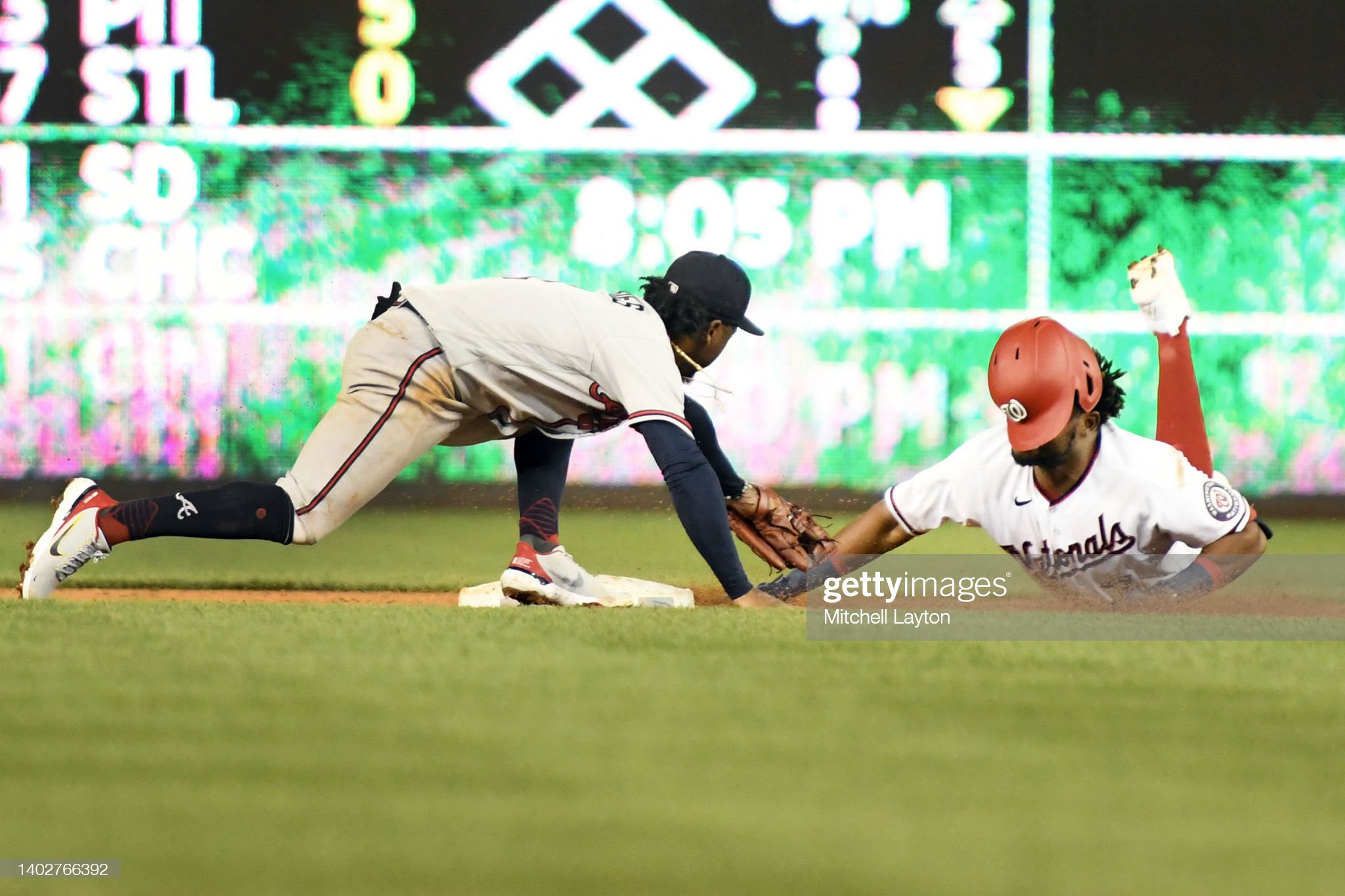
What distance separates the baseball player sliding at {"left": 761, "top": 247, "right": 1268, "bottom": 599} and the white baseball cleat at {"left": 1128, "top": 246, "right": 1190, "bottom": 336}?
733mm

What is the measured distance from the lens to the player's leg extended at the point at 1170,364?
13.4ft

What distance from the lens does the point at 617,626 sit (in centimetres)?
296

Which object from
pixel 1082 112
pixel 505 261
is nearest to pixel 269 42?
pixel 505 261

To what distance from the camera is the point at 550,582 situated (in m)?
3.58

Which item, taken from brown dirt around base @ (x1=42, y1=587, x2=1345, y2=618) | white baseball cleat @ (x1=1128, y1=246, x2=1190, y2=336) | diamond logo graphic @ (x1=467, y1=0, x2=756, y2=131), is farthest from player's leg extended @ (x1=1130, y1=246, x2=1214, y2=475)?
diamond logo graphic @ (x1=467, y1=0, x2=756, y2=131)

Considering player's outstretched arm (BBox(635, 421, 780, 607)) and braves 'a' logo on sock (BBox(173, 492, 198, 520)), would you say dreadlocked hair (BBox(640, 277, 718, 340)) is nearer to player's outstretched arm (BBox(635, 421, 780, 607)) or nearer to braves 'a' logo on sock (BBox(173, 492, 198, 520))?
player's outstretched arm (BBox(635, 421, 780, 607))

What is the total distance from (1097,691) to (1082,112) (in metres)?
4.74

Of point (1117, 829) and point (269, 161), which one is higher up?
point (269, 161)

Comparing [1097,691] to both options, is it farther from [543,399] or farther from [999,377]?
[543,399]

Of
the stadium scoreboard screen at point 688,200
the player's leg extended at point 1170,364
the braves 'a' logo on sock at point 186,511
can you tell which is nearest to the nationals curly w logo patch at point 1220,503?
the player's leg extended at point 1170,364

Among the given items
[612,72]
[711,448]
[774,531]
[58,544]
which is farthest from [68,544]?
[612,72]

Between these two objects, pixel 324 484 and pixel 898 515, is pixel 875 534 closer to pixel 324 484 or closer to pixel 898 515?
pixel 898 515

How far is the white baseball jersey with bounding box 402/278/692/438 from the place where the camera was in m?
3.25

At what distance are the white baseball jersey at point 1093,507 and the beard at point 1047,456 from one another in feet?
0.21
